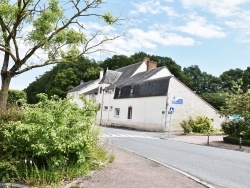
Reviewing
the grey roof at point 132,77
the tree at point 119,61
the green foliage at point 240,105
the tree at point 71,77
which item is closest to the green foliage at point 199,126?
the green foliage at point 240,105

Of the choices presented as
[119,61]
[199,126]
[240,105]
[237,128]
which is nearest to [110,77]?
[119,61]

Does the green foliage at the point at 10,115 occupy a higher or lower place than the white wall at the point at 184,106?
lower

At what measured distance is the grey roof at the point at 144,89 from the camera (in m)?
35.3

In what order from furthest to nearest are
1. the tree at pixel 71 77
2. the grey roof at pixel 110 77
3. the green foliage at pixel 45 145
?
the tree at pixel 71 77 → the grey roof at pixel 110 77 → the green foliage at pixel 45 145

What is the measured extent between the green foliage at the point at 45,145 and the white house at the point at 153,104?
68.6ft

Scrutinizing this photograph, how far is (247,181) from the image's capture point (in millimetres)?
8664

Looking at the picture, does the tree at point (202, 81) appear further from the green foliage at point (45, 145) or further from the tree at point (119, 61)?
the green foliage at point (45, 145)

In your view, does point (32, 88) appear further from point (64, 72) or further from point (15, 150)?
point (15, 150)

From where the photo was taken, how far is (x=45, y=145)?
→ 22.0 feet

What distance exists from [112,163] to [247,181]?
383 centimetres

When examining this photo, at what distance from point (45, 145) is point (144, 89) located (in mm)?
32407

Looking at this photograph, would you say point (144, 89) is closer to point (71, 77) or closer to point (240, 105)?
point (240, 105)

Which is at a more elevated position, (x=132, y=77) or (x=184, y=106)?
(x=132, y=77)

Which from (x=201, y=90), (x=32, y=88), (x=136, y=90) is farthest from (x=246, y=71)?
(x=32, y=88)
